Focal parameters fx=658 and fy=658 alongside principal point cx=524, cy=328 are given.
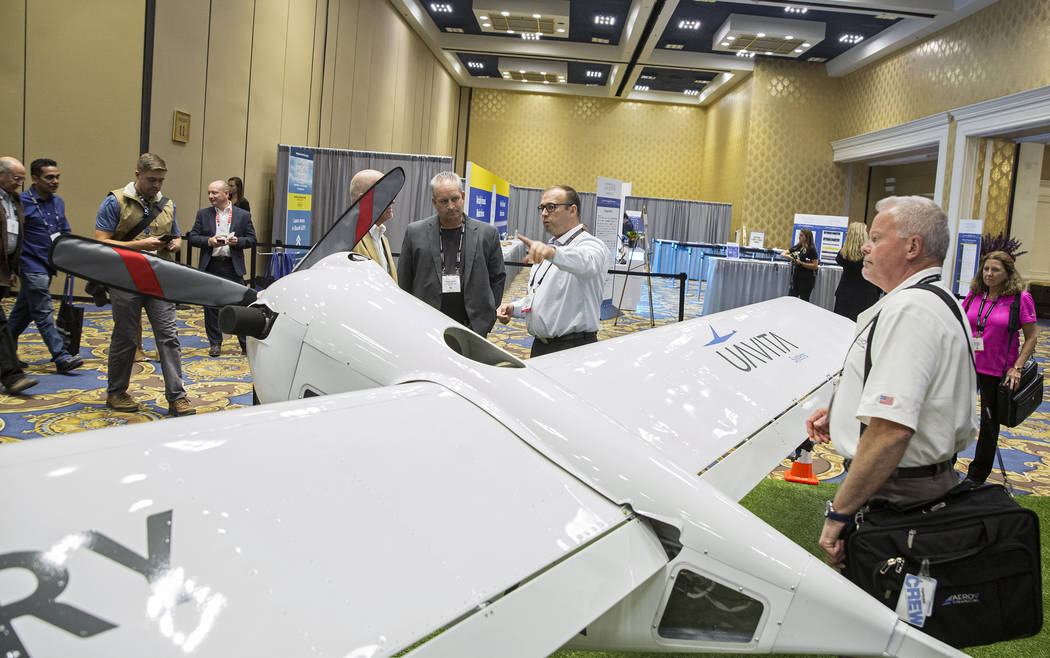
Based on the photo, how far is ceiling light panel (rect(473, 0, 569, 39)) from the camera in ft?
47.0

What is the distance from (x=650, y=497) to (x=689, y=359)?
101cm

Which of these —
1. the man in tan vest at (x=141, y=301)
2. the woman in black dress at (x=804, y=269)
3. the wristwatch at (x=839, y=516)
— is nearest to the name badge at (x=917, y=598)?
the wristwatch at (x=839, y=516)

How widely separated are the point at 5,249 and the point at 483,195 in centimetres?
645

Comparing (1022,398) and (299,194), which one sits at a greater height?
(299,194)

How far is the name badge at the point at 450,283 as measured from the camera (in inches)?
138

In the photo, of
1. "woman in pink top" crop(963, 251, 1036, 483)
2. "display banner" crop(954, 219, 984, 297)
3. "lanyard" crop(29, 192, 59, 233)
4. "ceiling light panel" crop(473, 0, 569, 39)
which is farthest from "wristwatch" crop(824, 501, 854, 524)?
"ceiling light panel" crop(473, 0, 569, 39)

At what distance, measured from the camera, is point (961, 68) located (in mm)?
12422

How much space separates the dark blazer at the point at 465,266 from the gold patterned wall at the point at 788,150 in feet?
52.1

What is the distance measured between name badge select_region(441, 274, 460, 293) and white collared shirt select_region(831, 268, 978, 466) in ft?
7.27

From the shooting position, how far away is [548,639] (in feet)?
2.66

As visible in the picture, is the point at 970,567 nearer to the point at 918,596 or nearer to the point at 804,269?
the point at 918,596

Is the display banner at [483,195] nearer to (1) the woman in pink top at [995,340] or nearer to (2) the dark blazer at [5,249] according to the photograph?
(2) the dark blazer at [5,249]

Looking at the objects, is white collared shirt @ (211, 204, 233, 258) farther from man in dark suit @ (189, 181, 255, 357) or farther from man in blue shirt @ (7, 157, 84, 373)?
man in blue shirt @ (7, 157, 84, 373)

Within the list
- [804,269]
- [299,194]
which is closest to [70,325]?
[299,194]
